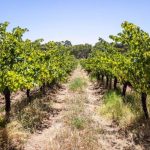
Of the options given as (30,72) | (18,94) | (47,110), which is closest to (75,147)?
(30,72)

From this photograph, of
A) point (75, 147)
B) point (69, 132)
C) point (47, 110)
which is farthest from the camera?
point (47, 110)

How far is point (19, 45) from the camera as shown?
13766 millimetres

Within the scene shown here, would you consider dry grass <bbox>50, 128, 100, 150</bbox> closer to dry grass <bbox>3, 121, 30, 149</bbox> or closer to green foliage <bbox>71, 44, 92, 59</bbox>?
Answer: dry grass <bbox>3, 121, 30, 149</bbox>

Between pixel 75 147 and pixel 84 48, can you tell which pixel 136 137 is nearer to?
pixel 75 147

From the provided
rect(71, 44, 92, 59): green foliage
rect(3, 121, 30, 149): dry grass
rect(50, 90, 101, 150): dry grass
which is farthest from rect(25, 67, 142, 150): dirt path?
rect(71, 44, 92, 59): green foliage

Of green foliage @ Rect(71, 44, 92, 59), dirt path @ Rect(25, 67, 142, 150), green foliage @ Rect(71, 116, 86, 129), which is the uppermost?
green foliage @ Rect(71, 44, 92, 59)

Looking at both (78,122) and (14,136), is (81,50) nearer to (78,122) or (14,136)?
(78,122)

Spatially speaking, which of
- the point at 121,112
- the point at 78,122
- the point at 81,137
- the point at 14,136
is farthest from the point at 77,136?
the point at 121,112

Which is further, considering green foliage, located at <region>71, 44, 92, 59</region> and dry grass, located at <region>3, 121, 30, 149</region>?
green foliage, located at <region>71, 44, 92, 59</region>

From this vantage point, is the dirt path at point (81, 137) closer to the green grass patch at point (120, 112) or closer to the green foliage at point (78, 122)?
the green foliage at point (78, 122)

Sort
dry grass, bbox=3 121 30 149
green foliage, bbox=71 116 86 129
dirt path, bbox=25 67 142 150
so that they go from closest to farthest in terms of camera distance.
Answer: dry grass, bbox=3 121 30 149 → dirt path, bbox=25 67 142 150 → green foliage, bbox=71 116 86 129

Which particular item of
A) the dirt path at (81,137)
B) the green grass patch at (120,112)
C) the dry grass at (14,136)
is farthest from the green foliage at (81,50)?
the dry grass at (14,136)

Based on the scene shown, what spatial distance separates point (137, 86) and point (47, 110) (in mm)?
6144

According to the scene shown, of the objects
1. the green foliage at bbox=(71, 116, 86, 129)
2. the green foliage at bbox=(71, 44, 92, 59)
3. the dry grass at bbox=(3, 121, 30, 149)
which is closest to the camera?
the dry grass at bbox=(3, 121, 30, 149)
